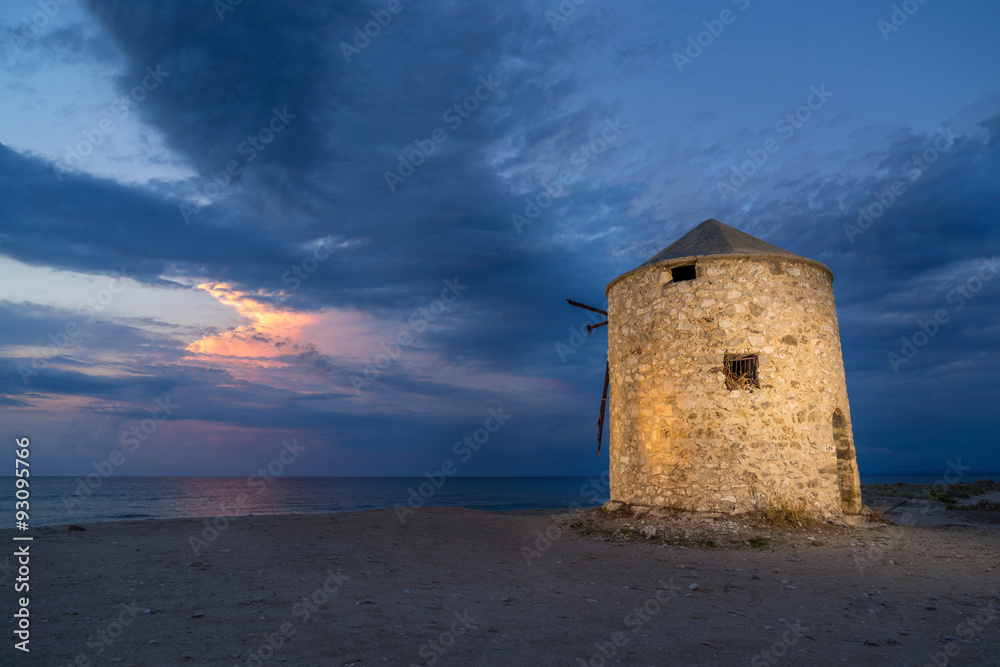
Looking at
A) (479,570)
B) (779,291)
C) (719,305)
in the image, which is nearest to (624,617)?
(479,570)

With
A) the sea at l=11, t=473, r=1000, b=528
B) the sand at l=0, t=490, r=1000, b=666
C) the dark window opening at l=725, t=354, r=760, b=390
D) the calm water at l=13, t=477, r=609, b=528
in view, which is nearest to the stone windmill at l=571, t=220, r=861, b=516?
the dark window opening at l=725, t=354, r=760, b=390

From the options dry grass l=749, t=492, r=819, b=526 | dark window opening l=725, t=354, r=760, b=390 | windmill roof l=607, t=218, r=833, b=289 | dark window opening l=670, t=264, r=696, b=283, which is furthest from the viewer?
dark window opening l=670, t=264, r=696, b=283

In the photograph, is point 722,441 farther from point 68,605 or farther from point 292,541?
point 68,605

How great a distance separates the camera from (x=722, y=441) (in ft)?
33.1

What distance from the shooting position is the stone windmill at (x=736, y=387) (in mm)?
10023

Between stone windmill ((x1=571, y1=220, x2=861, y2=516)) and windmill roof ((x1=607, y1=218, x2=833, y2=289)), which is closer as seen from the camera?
stone windmill ((x1=571, y1=220, x2=861, y2=516))

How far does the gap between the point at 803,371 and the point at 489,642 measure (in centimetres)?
910

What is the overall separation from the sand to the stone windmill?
909 millimetres

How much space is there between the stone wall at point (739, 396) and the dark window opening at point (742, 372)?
10 cm

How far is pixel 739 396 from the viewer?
10.2 metres

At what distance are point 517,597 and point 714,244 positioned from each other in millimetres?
8859

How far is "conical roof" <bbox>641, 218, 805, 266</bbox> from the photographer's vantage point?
10999 mm

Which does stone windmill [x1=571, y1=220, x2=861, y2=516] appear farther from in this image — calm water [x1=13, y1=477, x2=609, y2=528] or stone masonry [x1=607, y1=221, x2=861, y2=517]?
calm water [x1=13, y1=477, x2=609, y2=528]

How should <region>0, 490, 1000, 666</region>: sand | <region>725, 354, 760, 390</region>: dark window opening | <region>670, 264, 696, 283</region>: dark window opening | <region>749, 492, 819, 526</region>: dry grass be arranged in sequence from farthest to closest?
<region>670, 264, 696, 283</region>: dark window opening < <region>725, 354, 760, 390</region>: dark window opening < <region>749, 492, 819, 526</region>: dry grass < <region>0, 490, 1000, 666</region>: sand
